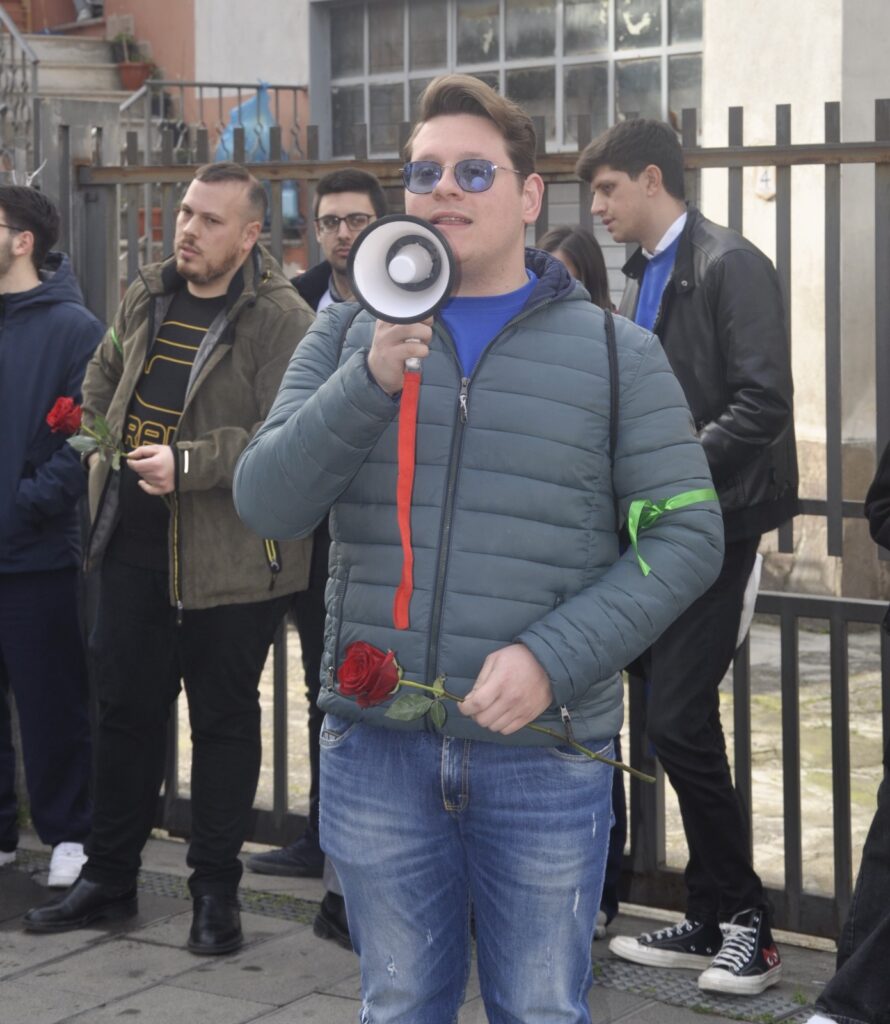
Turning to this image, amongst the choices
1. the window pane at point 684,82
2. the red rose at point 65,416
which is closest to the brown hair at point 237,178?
the red rose at point 65,416

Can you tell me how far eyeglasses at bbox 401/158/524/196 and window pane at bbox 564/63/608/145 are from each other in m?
10.8

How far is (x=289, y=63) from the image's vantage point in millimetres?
15570

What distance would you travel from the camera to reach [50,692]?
5.50 meters

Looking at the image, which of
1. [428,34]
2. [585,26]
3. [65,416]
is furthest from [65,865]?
[428,34]

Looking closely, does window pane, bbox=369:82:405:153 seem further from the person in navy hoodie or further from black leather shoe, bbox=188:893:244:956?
black leather shoe, bbox=188:893:244:956

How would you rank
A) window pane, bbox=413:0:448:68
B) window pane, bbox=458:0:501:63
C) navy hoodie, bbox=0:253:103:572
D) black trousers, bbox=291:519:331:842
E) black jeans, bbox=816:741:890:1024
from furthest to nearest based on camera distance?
window pane, bbox=413:0:448:68 → window pane, bbox=458:0:501:63 → navy hoodie, bbox=0:253:103:572 → black trousers, bbox=291:519:331:842 → black jeans, bbox=816:741:890:1024

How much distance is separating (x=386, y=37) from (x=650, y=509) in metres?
13.0

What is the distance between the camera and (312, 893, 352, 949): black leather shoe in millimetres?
4848

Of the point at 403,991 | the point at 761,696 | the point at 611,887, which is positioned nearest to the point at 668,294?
the point at 611,887

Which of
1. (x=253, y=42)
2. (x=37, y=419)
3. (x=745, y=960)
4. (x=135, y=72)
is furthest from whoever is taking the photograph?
(x=135, y=72)

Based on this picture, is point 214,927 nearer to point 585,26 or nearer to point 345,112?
point 585,26

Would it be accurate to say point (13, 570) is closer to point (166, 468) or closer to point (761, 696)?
point (166, 468)

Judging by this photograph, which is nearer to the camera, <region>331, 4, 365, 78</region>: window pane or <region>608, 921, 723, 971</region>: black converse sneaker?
<region>608, 921, 723, 971</region>: black converse sneaker

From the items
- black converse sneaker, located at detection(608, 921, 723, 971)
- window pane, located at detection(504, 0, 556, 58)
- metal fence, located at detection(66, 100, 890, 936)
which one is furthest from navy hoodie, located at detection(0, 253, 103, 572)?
window pane, located at detection(504, 0, 556, 58)
